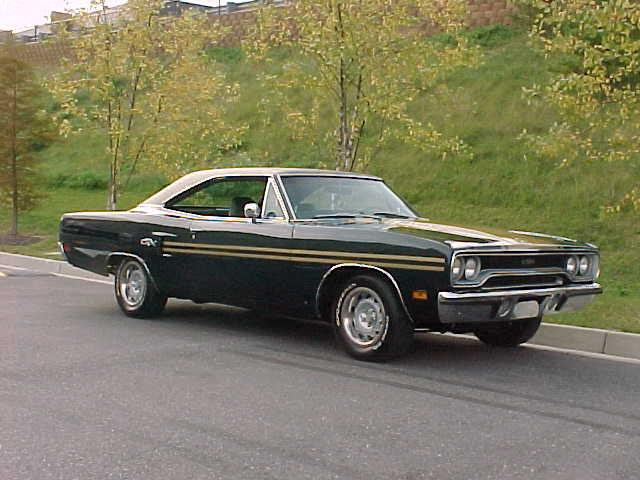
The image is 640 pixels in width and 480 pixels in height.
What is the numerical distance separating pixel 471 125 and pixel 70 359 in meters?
15.7

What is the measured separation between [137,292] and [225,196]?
1.33 m

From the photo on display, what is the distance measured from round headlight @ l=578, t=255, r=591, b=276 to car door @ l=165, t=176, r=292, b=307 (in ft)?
7.97

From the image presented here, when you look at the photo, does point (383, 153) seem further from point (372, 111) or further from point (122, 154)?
point (372, 111)

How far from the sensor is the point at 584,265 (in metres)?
7.23

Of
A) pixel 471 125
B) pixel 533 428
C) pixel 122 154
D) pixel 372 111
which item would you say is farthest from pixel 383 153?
pixel 533 428

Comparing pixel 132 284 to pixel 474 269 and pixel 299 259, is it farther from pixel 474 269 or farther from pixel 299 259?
pixel 474 269

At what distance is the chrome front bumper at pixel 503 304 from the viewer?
6.25 metres

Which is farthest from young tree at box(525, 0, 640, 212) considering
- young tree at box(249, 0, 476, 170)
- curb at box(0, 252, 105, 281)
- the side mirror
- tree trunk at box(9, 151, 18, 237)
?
tree trunk at box(9, 151, 18, 237)

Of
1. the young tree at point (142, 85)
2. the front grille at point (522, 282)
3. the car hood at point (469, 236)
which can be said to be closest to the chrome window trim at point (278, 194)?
the car hood at point (469, 236)

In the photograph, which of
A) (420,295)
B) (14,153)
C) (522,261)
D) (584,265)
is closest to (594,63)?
(584,265)

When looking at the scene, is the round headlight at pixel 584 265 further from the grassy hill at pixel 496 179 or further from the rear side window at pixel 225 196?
the rear side window at pixel 225 196

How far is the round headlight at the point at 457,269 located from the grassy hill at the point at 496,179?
252cm

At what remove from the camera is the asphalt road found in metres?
4.31

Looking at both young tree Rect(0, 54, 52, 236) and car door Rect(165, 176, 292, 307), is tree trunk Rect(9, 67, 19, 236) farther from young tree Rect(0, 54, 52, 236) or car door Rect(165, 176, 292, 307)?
car door Rect(165, 176, 292, 307)
